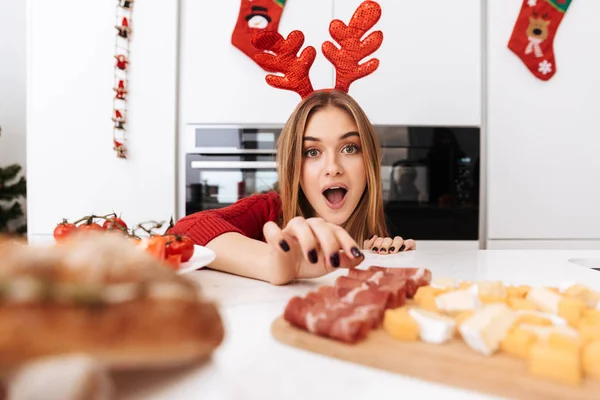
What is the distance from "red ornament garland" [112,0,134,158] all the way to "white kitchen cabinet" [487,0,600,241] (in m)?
1.76

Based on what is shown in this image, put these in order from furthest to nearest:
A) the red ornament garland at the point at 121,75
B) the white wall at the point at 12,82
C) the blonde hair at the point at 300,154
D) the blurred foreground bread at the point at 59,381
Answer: the white wall at the point at 12,82 < the red ornament garland at the point at 121,75 < the blonde hair at the point at 300,154 < the blurred foreground bread at the point at 59,381

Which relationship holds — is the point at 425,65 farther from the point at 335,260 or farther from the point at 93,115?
the point at 335,260

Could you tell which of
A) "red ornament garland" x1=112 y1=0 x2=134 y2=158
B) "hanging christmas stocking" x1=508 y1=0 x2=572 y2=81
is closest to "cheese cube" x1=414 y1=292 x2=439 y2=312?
"red ornament garland" x1=112 y1=0 x2=134 y2=158

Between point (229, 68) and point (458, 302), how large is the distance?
186 centimetres

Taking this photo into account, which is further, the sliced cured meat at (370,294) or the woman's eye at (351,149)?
the woman's eye at (351,149)

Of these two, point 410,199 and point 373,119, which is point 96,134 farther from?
point 410,199

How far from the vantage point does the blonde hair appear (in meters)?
1.29

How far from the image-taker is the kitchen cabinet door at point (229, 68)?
209cm

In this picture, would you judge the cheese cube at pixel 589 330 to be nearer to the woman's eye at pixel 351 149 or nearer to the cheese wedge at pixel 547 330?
the cheese wedge at pixel 547 330

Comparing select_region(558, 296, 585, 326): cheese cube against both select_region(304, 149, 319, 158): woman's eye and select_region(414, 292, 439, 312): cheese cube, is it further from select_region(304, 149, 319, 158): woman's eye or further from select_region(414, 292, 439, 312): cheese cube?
select_region(304, 149, 319, 158): woman's eye

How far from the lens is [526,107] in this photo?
2.17 m

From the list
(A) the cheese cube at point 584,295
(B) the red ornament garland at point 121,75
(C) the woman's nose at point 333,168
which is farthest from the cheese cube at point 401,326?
(B) the red ornament garland at point 121,75

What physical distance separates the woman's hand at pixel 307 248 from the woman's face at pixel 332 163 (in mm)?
605

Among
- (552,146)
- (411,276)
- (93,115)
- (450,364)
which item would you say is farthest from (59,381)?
(552,146)
